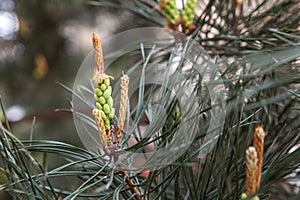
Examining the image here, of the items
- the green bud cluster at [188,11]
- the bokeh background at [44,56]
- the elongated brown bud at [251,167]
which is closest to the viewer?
the elongated brown bud at [251,167]

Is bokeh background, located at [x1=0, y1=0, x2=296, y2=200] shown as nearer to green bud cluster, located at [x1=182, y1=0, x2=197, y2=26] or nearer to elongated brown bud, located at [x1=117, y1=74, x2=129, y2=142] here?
green bud cluster, located at [x1=182, y1=0, x2=197, y2=26]

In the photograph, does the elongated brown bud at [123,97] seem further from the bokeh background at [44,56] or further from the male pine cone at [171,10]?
the bokeh background at [44,56]

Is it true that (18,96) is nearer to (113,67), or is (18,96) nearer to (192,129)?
(113,67)

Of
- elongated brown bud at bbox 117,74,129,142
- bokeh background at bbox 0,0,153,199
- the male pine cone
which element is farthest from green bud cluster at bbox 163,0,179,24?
bokeh background at bbox 0,0,153,199

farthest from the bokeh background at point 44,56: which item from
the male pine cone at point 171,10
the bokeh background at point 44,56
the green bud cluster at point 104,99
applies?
the green bud cluster at point 104,99

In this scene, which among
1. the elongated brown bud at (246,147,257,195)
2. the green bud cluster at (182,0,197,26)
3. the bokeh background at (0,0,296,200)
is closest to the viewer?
the elongated brown bud at (246,147,257,195)

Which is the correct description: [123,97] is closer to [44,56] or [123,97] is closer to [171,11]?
[171,11]
